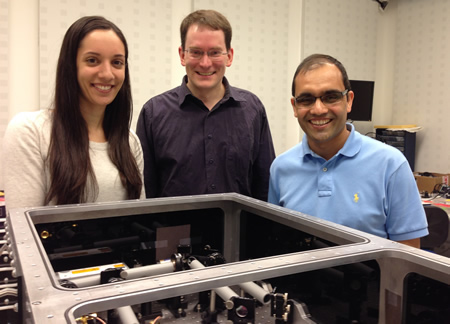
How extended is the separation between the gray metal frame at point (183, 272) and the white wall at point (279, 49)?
2.16m

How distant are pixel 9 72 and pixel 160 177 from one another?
6.00ft

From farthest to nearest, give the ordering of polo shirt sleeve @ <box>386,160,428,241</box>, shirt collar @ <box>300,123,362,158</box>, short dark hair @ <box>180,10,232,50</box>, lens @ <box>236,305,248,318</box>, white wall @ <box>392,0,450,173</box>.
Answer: white wall @ <box>392,0,450,173</box>, short dark hair @ <box>180,10,232,50</box>, shirt collar @ <box>300,123,362,158</box>, polo shirt sleeve @ <box>386,160,428,241</box>, lens @ <box>236,305,248,318</box>

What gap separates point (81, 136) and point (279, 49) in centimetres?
307

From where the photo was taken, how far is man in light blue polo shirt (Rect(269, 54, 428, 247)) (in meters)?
1.27

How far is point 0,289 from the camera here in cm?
104

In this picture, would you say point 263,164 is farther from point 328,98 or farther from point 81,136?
point 81,136

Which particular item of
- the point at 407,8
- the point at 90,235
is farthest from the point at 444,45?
the point at 90,235

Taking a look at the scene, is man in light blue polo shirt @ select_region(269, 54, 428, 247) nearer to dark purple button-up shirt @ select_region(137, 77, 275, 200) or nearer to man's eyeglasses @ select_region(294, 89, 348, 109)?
man's eyeglasses @ select_region(294, 89, 348, 109)

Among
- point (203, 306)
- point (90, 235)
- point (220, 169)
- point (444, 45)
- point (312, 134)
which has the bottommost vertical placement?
point (203, 306)

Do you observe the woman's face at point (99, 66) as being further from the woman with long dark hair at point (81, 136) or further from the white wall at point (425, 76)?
the white wall at point (425, 76)

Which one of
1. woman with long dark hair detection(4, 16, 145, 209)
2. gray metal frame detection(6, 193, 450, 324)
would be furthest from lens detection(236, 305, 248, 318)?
woman with long dark hair detection(4, 16, 145, 209)

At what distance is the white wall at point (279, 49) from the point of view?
2986mm

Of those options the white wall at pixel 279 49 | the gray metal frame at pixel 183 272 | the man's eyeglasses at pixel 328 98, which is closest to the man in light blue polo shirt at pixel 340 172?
the man's eyeglasses at pixel 328 98

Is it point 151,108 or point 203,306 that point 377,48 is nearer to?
point 151,108
